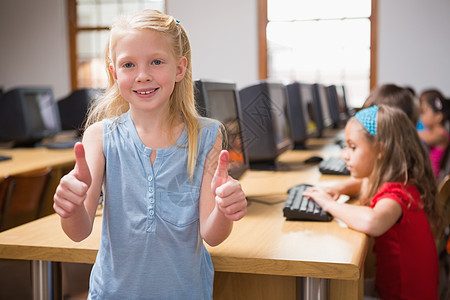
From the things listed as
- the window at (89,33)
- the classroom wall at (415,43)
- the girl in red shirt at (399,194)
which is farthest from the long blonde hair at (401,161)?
the window at (89,33)

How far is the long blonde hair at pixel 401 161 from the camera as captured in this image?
1736 mm

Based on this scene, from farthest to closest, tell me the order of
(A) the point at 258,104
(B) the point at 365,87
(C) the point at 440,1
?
(B) the point at 365,87
(C) the point at 440,1
(A) the point at 258,104

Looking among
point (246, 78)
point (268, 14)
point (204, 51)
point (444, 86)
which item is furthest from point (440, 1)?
point (204, 51)

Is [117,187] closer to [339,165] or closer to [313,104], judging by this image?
[339,165]

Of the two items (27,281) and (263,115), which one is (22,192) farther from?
(263,115)

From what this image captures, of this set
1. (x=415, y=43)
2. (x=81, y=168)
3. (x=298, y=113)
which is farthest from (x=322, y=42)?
(x=81, y=168)

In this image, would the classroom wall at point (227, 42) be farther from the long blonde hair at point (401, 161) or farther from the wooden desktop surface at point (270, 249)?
the wooden desktop surface at point (270, 249)

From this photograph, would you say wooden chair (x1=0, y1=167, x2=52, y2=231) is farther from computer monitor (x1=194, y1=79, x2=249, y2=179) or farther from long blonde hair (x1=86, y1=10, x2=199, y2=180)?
long blonde hair (x1=86, y1=10, x2=199, y2=180)

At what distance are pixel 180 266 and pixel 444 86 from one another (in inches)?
247

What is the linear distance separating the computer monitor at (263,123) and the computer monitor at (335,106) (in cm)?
242

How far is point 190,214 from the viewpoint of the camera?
1.19m

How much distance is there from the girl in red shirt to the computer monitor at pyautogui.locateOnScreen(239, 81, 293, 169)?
0.61 m

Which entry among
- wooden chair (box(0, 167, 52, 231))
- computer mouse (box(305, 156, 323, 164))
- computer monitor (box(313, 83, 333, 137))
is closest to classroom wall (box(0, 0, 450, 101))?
computer monitor (box(313, 83, 333, 137))

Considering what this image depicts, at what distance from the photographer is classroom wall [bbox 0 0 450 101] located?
6.72m
